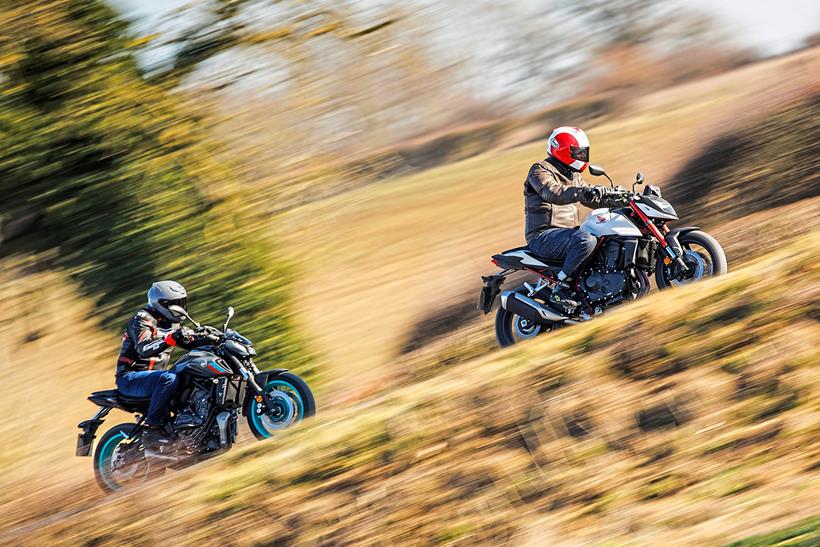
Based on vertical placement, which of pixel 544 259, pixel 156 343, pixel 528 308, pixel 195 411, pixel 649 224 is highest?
pixel 649 224

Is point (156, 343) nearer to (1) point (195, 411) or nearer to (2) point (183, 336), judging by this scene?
(2) point (183, 336)

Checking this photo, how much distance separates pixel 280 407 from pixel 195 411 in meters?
0.84

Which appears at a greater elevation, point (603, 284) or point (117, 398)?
point (603, 284)

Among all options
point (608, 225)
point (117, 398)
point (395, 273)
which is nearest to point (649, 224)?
point (608, 225)

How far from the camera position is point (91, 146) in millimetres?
12109

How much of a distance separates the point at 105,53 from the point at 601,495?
884 centimetres

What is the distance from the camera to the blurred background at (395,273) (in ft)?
19.9

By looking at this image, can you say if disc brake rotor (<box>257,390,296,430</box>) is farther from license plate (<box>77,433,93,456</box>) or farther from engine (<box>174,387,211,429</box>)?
license plate (<box>77,433,93,456</box>)

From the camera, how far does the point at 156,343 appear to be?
345 inches

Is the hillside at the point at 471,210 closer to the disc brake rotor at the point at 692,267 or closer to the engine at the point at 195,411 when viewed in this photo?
the disc brake rotor at the point at 692,267

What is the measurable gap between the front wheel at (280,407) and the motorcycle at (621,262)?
5.86 feet

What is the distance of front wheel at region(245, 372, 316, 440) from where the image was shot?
849cm

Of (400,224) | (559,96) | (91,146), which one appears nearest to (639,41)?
(559,96)

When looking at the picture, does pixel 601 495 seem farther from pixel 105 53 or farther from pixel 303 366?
pixel 105 53
